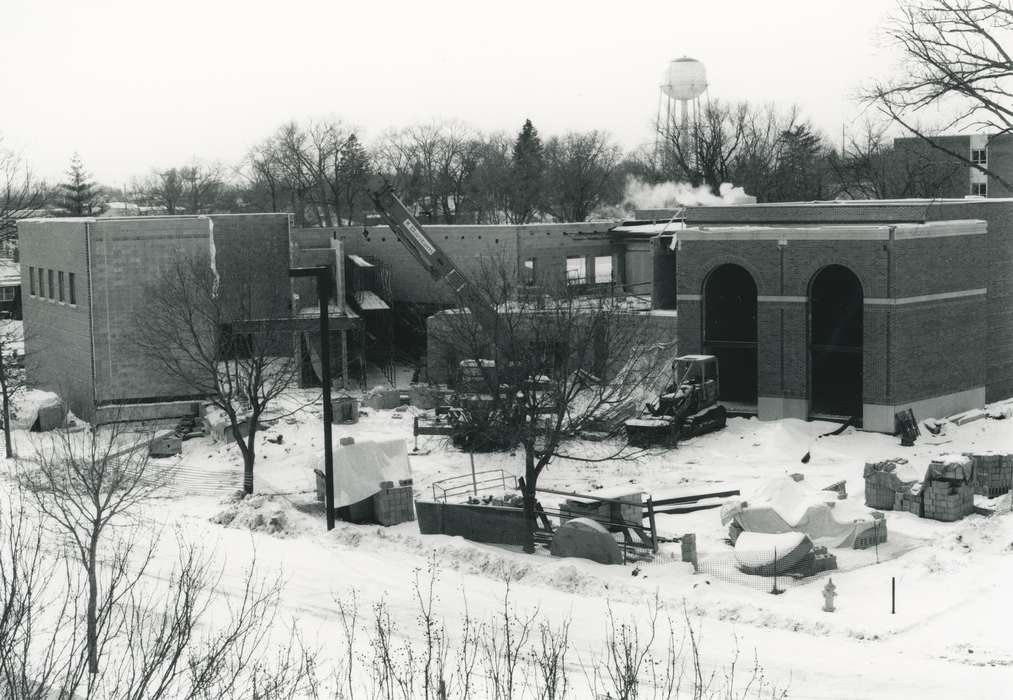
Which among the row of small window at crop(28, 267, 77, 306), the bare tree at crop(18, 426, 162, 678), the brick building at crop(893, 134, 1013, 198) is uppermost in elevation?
the brick building at crop(893, 134, 1013, 198)

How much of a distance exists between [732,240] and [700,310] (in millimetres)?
2698

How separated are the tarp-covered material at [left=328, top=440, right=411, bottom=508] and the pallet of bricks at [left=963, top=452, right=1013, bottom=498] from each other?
44.6ft

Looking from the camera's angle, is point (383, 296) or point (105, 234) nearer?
point (105, 234)

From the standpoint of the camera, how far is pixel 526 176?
9900 cm

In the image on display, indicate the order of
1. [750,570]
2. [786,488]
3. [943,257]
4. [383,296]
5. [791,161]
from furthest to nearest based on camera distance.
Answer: [791,161], [383,296], [943,257], [786,488], [750,570]

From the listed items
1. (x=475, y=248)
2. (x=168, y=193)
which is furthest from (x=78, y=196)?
(x=475, y=248)

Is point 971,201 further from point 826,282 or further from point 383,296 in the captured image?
point 383,296

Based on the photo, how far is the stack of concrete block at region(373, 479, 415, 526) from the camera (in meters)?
27.5

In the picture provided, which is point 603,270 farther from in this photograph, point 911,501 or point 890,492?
point 911,501

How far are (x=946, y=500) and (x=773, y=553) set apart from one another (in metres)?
5.67

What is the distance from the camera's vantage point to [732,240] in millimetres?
39406

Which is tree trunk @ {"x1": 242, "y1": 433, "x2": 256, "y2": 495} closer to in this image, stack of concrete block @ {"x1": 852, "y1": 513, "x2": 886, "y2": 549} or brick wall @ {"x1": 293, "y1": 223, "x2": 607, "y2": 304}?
stack of concrete block @ {"x1": 852, "y1": 513, "x2": 886, "y2": 549}

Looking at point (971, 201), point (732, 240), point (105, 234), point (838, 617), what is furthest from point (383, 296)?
point (838, 617)

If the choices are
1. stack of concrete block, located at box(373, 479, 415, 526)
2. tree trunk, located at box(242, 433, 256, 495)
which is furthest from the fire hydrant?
tree trunk, located at box(242, 433, 256, 495)
